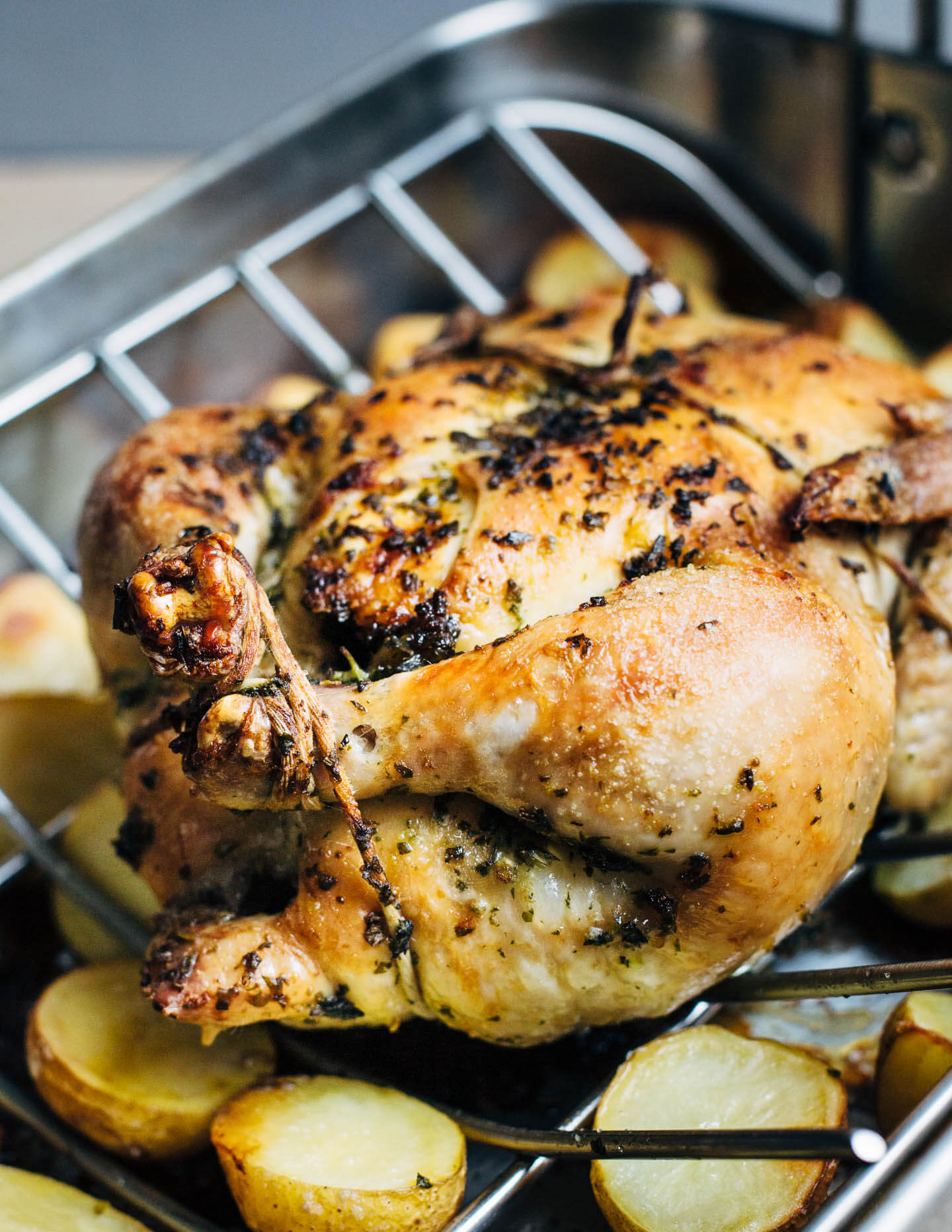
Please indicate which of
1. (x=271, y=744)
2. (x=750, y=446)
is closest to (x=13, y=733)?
(x=271, y=744)

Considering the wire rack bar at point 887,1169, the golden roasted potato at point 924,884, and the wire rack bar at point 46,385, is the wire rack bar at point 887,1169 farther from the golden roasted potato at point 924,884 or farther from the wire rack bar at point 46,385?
the wire rack bar at point 46,385

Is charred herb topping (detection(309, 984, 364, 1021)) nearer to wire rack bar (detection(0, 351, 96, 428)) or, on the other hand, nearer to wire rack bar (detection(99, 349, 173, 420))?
wire rack bar (detection(99, 349, 173, 420))

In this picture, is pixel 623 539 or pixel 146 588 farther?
pixel 623 539

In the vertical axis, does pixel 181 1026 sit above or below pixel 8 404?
below

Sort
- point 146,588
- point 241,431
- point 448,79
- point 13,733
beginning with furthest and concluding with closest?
1. point 448,79
2. point 13,733
3. point 241,431
4. point 146,588

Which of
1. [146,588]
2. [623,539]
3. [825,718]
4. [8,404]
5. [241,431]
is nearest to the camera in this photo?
[146,588]

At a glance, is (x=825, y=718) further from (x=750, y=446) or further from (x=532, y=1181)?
(x=532, y=1181)

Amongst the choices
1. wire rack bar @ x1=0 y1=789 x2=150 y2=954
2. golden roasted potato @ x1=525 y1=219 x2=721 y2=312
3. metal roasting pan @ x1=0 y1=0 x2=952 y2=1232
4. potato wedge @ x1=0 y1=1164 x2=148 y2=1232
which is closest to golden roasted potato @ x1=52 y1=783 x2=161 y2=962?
wire rack bar @ x1=0 y1=789 x2=150 y2=954
